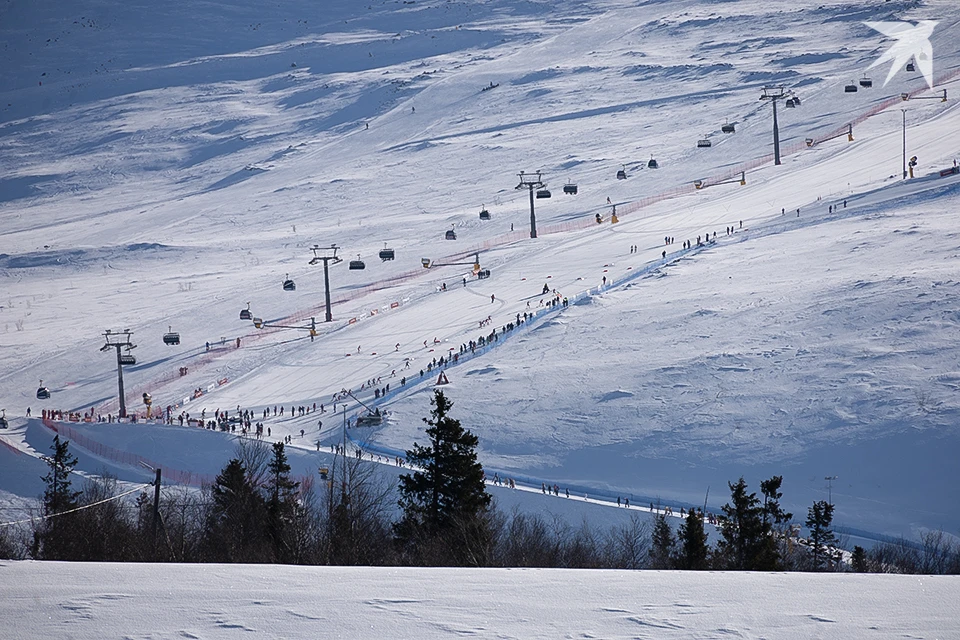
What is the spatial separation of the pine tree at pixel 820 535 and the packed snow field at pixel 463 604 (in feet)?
33.1

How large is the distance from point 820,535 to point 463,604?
44.7ft

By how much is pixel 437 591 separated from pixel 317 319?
39.0 m

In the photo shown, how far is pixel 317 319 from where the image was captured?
47.2 metres

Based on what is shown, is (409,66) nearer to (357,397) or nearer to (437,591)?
(357,397)

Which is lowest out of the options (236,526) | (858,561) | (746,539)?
(858,561)

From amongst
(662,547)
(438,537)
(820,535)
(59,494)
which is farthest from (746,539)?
(59,494)

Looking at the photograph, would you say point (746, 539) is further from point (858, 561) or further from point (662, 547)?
point (858, 561)

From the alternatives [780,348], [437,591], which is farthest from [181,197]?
[437,591]

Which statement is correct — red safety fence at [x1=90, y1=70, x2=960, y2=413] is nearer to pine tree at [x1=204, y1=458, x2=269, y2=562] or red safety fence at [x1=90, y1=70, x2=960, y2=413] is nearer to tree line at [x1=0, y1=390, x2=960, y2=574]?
pine tree at [x1=204, y1=458, x2=269, y2=562]

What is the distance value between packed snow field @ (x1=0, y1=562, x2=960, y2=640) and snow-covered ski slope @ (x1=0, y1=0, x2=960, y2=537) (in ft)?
48.4

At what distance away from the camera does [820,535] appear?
66.9 ft

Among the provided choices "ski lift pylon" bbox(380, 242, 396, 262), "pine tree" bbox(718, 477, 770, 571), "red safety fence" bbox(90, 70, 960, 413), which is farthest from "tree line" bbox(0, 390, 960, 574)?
"ski lift pylon" bbox(380, 242, 396, 262)

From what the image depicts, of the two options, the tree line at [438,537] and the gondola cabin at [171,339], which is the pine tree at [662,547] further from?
the gondola cabin at [171,339]

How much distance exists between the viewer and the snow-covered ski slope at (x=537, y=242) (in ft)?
92.0
